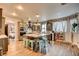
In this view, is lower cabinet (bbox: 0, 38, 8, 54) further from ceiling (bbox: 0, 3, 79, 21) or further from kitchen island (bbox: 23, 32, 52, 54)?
ceiling (bbox: 0, 3, 79, 21)

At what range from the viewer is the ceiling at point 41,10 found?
288cm

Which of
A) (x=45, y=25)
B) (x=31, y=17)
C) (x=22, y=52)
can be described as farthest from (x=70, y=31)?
(x=22, y=52)

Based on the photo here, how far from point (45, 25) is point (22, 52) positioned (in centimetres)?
68

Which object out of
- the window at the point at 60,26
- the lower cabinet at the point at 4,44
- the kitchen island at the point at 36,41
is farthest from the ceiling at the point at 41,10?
the lower cabinet at the point at 4,44

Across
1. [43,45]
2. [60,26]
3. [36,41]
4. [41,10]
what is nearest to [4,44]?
[36,41]

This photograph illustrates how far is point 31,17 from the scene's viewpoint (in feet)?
9.61

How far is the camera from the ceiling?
9.43ft

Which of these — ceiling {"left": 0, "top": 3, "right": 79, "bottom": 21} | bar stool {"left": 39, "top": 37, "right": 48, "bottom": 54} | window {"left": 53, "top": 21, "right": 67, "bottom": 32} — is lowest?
bar stool {"left": 39, "top": 37, "right": 48, "bottom": 54}

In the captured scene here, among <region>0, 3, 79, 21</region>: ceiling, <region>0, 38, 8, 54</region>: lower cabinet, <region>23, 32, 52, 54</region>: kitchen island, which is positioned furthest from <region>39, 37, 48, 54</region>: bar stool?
<region>0, 38, 8, 54</region>: lower cabinet

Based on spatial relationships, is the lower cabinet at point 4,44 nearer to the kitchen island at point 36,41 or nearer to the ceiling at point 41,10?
the kitchen island at point 36,41

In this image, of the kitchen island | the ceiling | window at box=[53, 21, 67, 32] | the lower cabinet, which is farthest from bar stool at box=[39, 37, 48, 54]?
the lower cabinet

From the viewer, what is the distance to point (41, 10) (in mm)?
2906

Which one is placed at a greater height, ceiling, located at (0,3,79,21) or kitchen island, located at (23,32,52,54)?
ceiling, located at (0,3,79,21)

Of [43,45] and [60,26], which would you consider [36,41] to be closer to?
[43,45]
